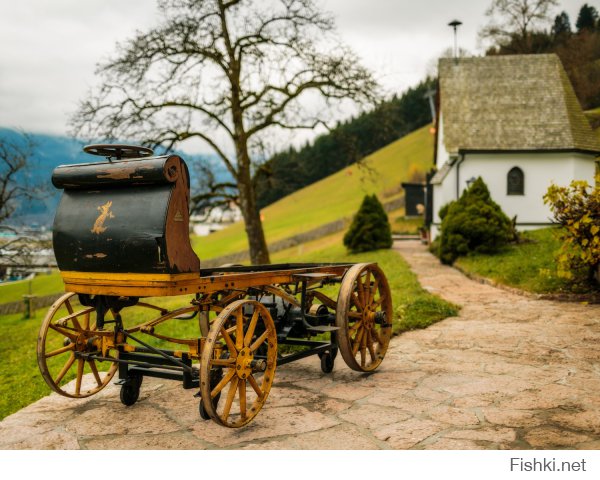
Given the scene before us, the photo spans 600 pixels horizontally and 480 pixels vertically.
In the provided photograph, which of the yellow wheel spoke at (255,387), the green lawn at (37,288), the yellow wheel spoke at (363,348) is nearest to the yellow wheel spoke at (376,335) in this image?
the yellow wheel spoke at (363,348)

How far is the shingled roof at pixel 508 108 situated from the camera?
19781mm

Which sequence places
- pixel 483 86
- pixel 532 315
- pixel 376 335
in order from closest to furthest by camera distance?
pixel 376 335 < pixel 532 315 < pixel 483 86

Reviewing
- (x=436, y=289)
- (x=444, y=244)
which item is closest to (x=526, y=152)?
(x=444, y=244)

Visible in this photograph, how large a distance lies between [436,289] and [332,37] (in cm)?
650

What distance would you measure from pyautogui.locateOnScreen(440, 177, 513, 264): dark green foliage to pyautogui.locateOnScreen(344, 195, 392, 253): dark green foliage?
4768 millimetres

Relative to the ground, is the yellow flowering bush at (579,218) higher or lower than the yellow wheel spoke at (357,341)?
higher

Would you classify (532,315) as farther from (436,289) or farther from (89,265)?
(89,265)

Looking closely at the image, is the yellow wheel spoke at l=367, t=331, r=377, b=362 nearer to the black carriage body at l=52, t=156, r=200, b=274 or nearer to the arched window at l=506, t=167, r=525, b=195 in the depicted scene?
the black carriage body at l=52, t=156, r=200, b=274

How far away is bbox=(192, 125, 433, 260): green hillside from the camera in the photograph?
41594 mm

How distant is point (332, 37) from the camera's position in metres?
13.6

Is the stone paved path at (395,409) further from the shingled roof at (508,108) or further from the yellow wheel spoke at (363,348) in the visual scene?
the shingled roof at (508,108)

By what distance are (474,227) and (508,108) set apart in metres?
8.09

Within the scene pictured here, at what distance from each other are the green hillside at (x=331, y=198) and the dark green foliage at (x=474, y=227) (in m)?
22.2

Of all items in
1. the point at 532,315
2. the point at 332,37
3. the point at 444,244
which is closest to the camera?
the point at 532,315
